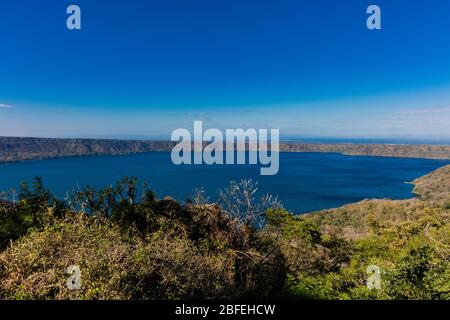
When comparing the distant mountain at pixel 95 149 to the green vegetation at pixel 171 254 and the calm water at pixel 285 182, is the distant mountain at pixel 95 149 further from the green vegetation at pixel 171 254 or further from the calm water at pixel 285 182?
the green vegetation at pixel 171 254

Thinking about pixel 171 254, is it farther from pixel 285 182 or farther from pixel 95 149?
pixel 95 149

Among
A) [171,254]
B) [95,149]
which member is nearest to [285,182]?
[171,254]

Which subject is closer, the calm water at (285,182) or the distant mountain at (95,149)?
the calm water at (285,182)

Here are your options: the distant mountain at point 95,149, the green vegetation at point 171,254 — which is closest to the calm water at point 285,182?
the distant mountain at point 95,149
